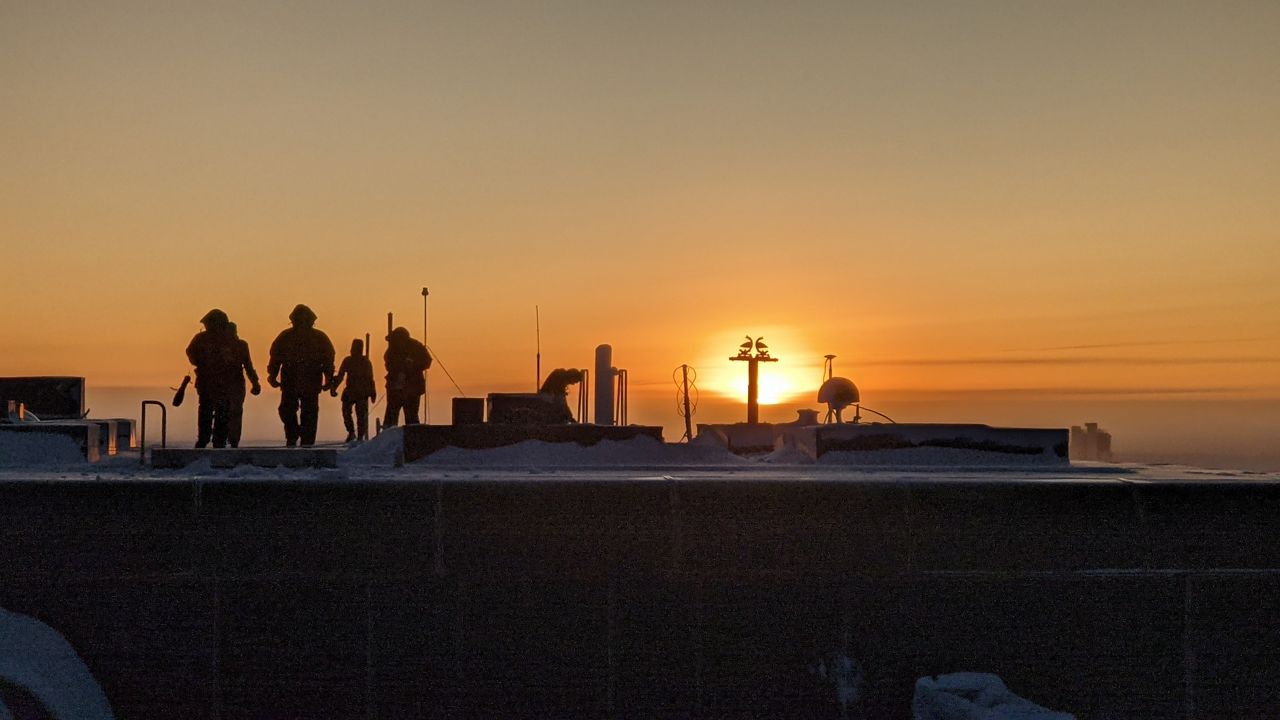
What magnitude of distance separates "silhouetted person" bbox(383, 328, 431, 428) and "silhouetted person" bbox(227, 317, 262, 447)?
394cm

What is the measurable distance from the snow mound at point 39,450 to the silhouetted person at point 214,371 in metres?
1.40

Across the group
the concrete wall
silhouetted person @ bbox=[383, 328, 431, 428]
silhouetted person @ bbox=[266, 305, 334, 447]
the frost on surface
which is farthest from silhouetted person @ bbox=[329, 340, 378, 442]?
the concrete wall

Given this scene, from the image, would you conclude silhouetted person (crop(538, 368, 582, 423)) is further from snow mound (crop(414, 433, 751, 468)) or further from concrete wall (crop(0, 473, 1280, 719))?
concrete wall (crop(0, 473, 1280, 719))

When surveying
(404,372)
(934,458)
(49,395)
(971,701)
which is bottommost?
(971,701)

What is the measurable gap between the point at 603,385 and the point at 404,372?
3.96 m

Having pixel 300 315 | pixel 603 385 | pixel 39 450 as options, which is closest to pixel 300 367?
pixel 300 315

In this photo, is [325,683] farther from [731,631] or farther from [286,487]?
[731,631]

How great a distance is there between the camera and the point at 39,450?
44.8 ft

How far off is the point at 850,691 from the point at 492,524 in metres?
2.49

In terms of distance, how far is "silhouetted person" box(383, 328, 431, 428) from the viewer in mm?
18828

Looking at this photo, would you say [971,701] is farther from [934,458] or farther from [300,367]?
[300,367]

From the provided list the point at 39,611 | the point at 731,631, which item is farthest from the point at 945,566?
the point at 39,611

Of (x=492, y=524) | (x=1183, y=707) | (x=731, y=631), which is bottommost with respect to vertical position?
(x=1183, y=707)

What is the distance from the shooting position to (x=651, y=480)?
307 inches
